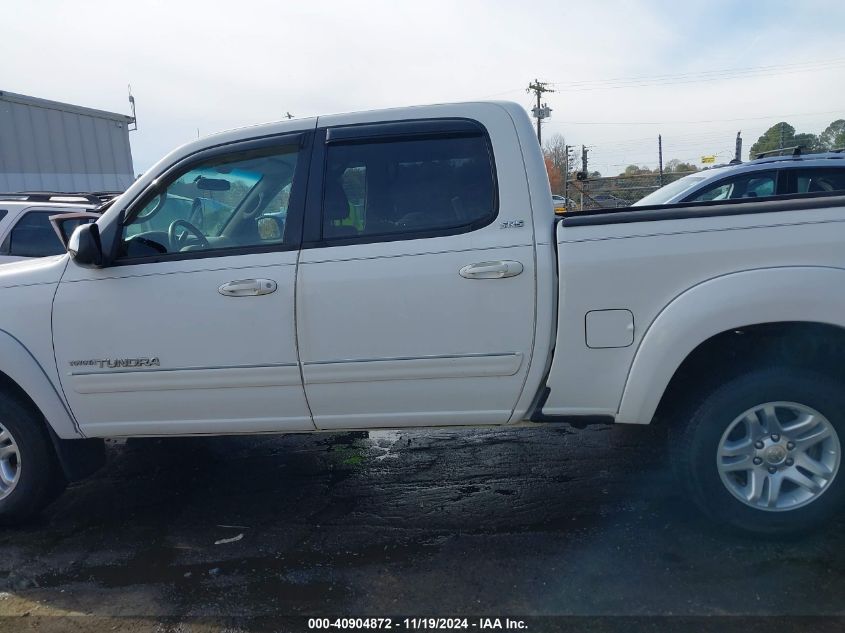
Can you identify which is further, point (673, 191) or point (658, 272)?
point (673, 191)

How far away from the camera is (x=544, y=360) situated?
10.5 feet

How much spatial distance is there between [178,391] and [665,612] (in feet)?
8.04

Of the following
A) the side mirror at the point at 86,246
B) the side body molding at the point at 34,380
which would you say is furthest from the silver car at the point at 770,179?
the side body molding at the point at 34,380

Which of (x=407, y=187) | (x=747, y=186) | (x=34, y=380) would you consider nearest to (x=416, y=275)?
(x=407, y=187)

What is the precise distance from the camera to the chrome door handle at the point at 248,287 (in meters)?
3.25

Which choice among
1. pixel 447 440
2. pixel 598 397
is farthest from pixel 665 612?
pixel 447 440

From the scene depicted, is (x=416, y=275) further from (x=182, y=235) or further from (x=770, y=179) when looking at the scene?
(x=770, y=179)

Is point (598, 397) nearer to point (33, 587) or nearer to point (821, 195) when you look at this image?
point (821, 195)

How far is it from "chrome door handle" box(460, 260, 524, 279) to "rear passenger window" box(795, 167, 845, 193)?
527cm

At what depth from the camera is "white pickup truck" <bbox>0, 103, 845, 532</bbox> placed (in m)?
3.04

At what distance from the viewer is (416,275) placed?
125 inches

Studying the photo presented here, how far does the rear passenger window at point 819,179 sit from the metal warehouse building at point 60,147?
597 inches

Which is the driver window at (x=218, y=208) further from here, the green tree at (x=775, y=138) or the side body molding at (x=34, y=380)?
the green tree at (x=775, y=138)

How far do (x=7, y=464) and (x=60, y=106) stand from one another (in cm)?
1535
